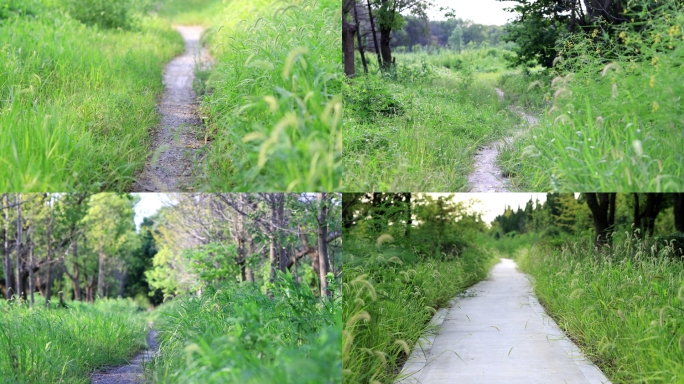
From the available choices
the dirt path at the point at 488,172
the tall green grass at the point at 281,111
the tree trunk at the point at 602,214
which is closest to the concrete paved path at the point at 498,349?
the tree trunk at the point at 602,214

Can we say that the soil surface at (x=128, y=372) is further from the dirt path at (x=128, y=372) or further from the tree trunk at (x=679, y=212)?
the tree trunk at (x=679, y=212)

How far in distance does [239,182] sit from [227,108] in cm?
141

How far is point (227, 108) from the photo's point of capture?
555cm

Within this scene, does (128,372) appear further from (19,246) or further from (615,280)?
(615,280)

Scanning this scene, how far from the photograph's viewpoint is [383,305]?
5.35m

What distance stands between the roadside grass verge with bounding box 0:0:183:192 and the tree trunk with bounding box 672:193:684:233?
495 centimetres

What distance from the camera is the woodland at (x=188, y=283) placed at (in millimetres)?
4191

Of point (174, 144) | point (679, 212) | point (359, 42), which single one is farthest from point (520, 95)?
point (174, 144)

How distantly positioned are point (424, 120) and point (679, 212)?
2654 mm

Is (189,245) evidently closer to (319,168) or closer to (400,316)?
(400,316)

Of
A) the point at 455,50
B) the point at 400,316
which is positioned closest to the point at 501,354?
the point at 400,316

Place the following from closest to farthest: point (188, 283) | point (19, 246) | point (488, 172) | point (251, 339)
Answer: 1. point (251, 339)
2. point (488, 172)
3. point (19, 246)
4. point (188, 283)

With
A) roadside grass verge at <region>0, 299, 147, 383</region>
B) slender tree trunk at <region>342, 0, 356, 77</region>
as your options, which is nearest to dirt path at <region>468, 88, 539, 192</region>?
slender tree trunk at <region>342, 0, 356, 77</region>

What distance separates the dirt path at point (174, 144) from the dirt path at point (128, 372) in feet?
5.58
